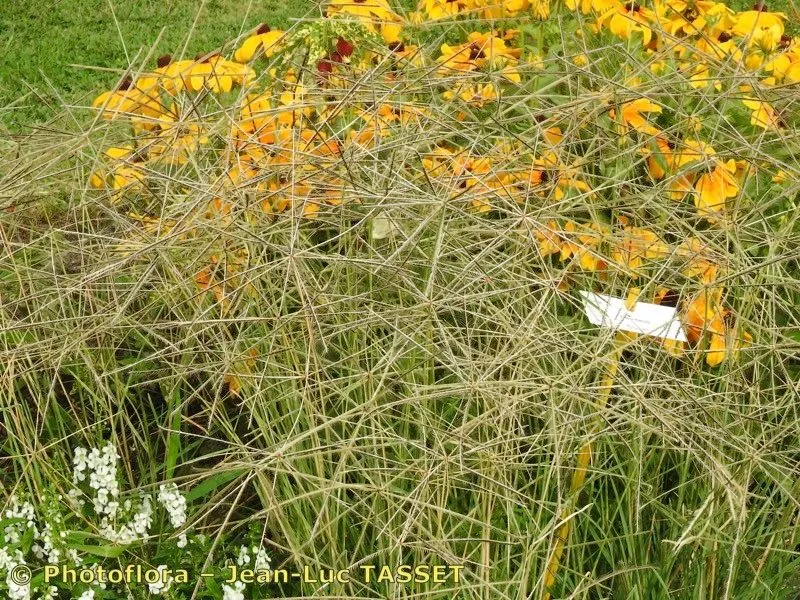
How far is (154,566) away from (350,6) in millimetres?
1574

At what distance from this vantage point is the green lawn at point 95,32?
5.29 m

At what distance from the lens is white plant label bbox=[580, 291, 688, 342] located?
73.2 inches

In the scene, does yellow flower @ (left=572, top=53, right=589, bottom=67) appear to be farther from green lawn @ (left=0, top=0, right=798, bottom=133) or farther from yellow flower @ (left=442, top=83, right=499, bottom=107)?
green lawn @ (left=0, top=0, right=798, bottom=133)

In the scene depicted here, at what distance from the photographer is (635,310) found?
189 cm

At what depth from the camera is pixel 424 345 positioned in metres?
2.03

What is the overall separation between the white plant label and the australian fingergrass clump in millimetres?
34

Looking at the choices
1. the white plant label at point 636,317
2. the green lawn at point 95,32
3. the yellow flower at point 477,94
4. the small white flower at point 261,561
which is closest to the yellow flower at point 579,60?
the yellow flower at point 477,94

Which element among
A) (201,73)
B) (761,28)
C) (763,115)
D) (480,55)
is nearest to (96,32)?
(201,73)

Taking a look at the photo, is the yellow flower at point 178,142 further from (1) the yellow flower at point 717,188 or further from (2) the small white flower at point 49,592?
(1) the yellow flower at point 717,188

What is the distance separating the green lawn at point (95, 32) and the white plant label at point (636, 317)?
11.7 ft

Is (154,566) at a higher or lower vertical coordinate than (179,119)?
lower

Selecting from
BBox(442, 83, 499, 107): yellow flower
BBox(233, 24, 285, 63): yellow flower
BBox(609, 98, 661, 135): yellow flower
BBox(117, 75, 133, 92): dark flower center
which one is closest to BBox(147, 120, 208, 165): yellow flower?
BBox(117, 75, 133, 92): dark flower center

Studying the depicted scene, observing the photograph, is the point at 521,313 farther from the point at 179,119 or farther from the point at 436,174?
the point at 179,119

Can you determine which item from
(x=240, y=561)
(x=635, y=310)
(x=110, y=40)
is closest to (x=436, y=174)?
(x=635, y=310)
